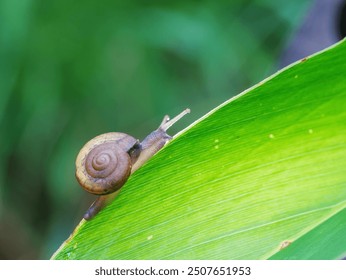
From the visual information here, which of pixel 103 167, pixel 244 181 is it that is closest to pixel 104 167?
pixel 103 167

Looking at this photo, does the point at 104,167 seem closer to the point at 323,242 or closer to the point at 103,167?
the point at 103,167

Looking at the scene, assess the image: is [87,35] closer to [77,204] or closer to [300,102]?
[77,204]

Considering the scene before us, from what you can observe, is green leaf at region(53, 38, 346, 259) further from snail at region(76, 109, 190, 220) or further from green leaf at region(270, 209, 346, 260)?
snail at region(76, 109, 190, 220)

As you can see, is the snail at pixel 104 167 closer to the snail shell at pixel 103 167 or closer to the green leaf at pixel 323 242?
the snail shell at pixel 103 167

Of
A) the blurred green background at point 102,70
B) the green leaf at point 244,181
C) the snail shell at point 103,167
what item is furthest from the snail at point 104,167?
the blurred green background at point 102,70

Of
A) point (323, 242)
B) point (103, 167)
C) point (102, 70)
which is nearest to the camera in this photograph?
point (323, 242)

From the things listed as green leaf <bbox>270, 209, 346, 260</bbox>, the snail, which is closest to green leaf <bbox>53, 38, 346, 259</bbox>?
green leaf <bbox>270, 209, 346, 260</bbox>
